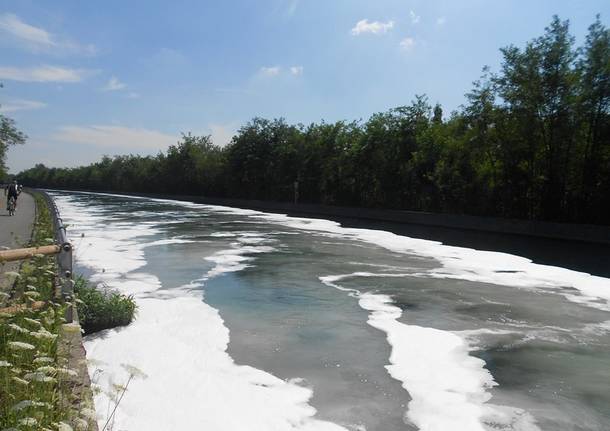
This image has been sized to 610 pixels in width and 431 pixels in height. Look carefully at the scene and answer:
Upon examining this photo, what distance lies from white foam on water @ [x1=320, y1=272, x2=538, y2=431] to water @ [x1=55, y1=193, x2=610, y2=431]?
0.9 inches

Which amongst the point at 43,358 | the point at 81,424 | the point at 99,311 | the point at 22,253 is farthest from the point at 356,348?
the point at 43,358

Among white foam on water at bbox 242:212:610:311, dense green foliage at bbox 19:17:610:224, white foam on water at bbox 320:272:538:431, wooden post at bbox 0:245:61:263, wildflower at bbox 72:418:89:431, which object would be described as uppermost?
dense green foliage at bbox 19:17:610:224

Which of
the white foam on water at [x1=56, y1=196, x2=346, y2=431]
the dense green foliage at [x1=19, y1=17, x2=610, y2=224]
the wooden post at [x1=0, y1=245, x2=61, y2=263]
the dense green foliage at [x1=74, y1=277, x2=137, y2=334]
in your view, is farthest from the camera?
the dense green foliage at [x1=19, y1=17, x2=610, y2=224]

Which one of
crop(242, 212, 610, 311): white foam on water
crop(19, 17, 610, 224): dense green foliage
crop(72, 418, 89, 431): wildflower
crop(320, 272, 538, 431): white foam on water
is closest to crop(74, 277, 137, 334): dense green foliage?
crop(320, 272, 538, 431): white foam on water

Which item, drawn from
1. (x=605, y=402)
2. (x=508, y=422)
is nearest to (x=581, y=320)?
(x=605, y=402)

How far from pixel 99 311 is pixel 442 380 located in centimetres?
472

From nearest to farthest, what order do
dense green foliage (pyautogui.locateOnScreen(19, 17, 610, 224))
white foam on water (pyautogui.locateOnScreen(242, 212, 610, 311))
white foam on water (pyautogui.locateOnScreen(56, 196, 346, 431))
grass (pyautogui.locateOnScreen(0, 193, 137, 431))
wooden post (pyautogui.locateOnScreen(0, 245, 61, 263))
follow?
grass (pyautogui.locateOnScreen(0, 193, 137, 431)), wooden post (pyautogui.locateOnScreen(0, 245, 61, 263)), white foam on water (pyautogui.locateOnScreen(56, 196, 346, 431)), white foam on water (pyautogui.locateOnScreen(242, 212, 610, 311)), dense green foliage (pyautogui.locateOnScreen(19, 17, 610, 224))

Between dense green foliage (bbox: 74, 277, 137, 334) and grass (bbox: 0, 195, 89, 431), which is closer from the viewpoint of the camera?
grass (bbox: 0, 195, 89, 431)

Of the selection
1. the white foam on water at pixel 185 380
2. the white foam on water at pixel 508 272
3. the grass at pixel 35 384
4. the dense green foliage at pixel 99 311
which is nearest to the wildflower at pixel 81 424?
the grass at pixel 35 384

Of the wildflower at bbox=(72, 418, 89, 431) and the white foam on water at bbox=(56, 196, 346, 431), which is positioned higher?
the wildflower at bbox=(72, 418, 89, 431)

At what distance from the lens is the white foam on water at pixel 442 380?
491cm

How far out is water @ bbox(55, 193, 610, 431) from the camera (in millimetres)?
5070

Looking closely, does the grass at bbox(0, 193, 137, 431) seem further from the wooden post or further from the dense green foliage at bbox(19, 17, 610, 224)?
the dense green foliage at bbox(19, 17, 610, 224)

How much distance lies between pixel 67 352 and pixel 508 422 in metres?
3.88
